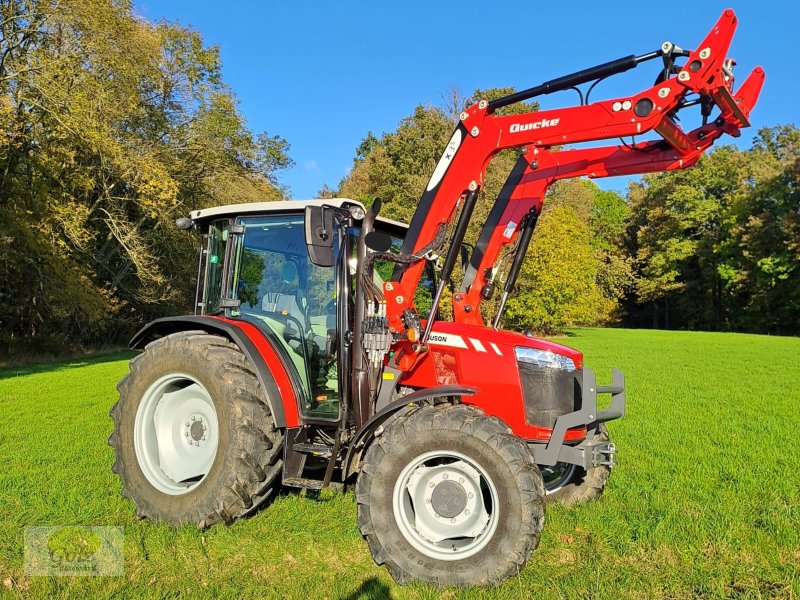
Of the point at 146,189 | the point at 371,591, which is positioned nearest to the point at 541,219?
the point at 146,189

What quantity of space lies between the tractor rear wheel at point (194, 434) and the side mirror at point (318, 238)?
3.66ft

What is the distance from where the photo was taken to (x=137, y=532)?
4133 mm

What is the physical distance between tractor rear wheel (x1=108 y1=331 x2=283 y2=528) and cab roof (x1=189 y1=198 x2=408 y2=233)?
1.00 m

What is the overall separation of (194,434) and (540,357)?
8.76ft

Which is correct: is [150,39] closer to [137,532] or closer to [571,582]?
[137,532]

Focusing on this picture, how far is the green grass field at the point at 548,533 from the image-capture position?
11.3ft

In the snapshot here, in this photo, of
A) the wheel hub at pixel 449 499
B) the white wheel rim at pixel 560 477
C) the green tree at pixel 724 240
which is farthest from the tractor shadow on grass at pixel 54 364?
the green tree at pixel 724 240

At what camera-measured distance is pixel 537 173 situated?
185 inches

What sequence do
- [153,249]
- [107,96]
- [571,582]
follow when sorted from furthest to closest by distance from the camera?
[153,249], [107,96], [571,582]

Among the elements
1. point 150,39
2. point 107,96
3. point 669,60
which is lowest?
point 669,60

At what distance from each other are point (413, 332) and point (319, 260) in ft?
2.63

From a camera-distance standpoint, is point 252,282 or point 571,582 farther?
point 252,282

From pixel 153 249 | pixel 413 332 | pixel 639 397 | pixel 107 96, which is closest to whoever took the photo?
pixel 413 332

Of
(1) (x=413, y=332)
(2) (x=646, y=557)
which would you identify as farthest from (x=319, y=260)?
(2) (x=646, y=557)
